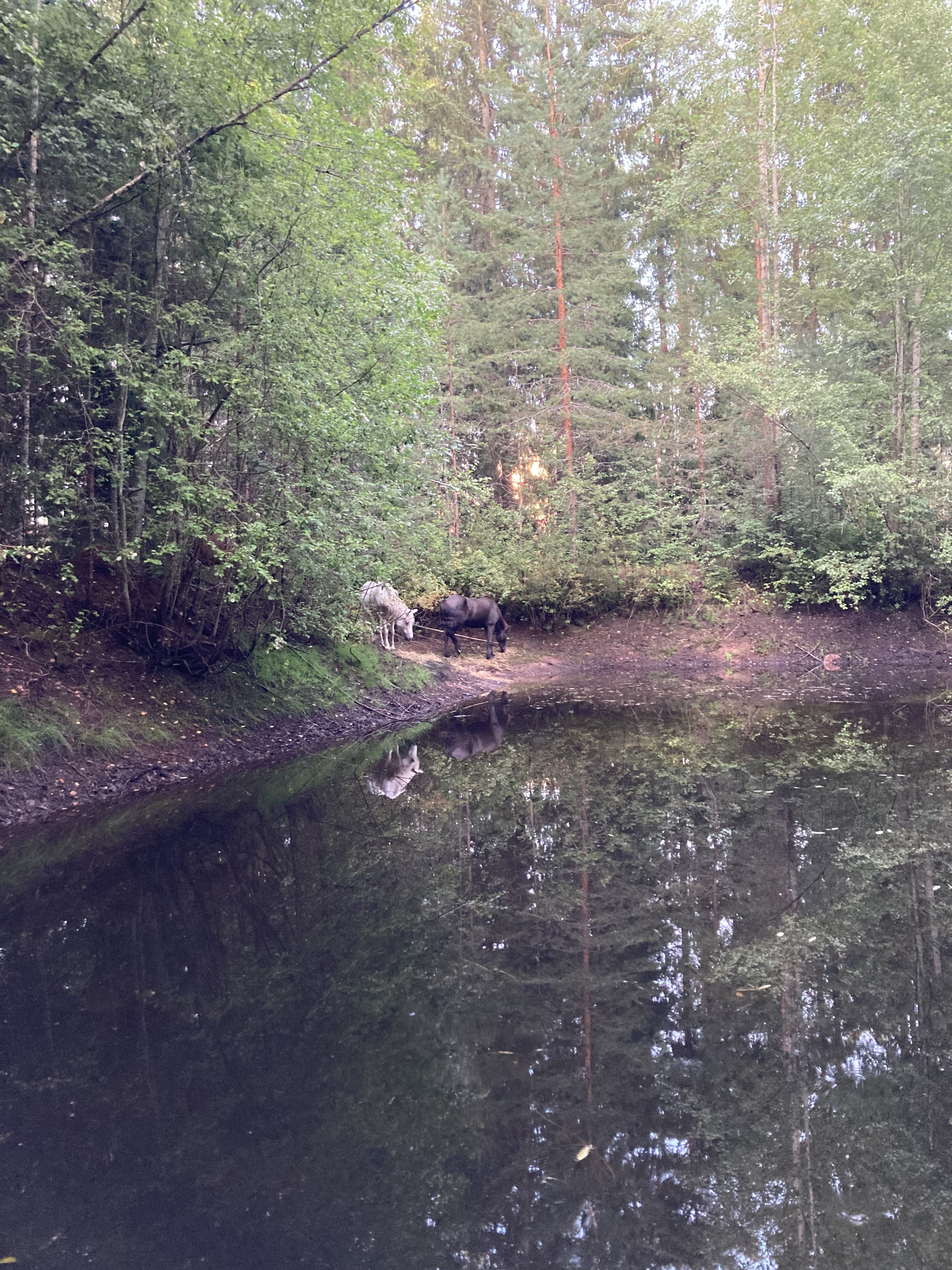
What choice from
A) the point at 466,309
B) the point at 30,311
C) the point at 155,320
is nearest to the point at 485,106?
the point at 466,309

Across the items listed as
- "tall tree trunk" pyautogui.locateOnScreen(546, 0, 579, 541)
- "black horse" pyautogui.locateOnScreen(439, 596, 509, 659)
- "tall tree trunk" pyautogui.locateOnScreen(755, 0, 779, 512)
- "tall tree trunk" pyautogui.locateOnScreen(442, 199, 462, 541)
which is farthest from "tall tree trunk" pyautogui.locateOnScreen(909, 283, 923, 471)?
"tall tree trunk" pyautogui.locateOnScreen(442, 199, 462, 541)

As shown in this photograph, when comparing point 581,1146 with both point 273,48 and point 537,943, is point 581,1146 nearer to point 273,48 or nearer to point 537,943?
point 537,943

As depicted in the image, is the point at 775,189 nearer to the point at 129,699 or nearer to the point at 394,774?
the point at 394,774

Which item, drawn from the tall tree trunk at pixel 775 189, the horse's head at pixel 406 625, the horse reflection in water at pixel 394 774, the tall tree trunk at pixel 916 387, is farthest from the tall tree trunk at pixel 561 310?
the horse reflection in water at pixel 394 774

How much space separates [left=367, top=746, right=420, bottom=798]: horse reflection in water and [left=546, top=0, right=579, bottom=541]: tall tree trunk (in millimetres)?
10935

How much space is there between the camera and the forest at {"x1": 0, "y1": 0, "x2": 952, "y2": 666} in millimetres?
7711

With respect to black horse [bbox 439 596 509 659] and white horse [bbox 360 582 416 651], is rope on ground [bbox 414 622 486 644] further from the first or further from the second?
white horse [bbox 360 582 416 651]

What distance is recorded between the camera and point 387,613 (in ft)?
49.2

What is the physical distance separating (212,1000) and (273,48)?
898cm

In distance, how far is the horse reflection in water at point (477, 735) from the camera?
958cm

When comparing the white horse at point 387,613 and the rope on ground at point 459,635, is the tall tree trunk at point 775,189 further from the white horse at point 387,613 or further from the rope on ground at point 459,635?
the white horse at point 387,613

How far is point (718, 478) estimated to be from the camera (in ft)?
64.9

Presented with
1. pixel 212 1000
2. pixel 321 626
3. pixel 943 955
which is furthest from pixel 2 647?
pixel 943 955

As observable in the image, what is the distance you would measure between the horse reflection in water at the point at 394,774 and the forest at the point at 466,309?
1.88m
